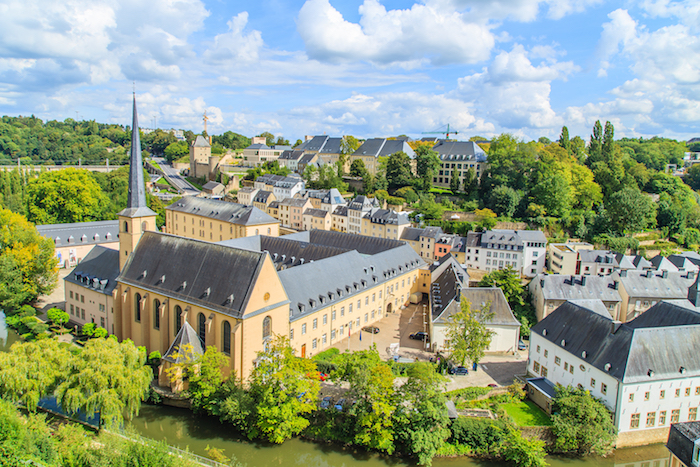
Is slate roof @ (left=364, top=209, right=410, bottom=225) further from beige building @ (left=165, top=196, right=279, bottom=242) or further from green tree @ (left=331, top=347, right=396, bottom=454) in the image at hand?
green tree @ (left=331, top=347, right=396, bottom=454)

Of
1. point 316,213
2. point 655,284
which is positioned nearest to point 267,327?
point 655,284

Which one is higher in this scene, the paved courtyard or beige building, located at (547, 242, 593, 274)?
beige building, located at (547, 242, 593, 274)

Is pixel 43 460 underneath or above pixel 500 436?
above

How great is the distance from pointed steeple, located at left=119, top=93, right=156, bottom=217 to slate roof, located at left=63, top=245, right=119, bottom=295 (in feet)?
16.5

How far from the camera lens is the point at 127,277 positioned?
37312mm

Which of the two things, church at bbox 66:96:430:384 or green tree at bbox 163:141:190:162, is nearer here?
church at bbox 66:96:430:384

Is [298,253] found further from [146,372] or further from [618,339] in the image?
[618,339]

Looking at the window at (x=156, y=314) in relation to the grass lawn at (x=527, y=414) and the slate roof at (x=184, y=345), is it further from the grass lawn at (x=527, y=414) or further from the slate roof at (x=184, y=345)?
the grass lawn at (x=527, y=414)

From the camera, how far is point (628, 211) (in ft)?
219

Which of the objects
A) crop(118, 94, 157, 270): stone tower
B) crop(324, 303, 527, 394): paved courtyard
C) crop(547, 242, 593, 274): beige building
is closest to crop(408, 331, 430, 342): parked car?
crop(324, 303, 527, 394): paved courtyard

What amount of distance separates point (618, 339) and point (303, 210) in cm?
5952

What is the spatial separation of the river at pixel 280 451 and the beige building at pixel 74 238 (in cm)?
3898

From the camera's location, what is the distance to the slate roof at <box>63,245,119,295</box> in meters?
39.8

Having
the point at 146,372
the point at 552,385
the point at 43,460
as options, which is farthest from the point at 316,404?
the point at 552,385
